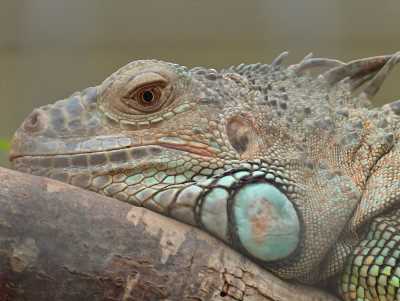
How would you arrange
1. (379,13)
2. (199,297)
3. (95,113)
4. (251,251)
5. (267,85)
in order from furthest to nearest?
(379,13) < (267,85) < (95,113) < (251,251) < (199,297)

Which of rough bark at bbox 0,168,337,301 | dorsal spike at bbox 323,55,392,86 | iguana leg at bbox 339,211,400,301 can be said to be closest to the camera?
rough bark at bbox 0,168,337,301

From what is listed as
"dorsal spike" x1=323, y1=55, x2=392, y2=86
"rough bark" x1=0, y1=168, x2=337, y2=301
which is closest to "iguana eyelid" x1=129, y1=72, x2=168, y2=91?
"rough bark" x1=0, y1=168, x2=337, y2=301

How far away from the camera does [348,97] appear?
13.7 feet

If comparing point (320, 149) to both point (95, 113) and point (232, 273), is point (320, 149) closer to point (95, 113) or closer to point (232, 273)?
point (232, 273)

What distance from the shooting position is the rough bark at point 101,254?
8.91ft

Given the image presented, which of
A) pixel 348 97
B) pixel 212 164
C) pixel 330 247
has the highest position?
pixel 348 97

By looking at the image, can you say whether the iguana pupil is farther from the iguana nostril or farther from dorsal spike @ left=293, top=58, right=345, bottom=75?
dorsal spike @ left=293, top=58, right=345, bottom=75

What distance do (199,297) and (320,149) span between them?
115 centimetres

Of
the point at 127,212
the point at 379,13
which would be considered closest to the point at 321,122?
the point at 127,212

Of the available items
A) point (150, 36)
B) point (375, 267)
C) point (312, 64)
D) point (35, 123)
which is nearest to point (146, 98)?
point (35, 123)

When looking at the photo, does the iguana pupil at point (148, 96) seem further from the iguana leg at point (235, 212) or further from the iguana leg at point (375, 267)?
the iguana leg at point (375, 267)

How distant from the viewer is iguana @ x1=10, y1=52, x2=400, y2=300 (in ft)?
10.8

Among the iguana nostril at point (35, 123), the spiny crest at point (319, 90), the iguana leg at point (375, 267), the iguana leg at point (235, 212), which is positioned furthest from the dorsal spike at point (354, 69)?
the iguana nostril at point (35, 123)

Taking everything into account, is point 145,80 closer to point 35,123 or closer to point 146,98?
point 146,98
